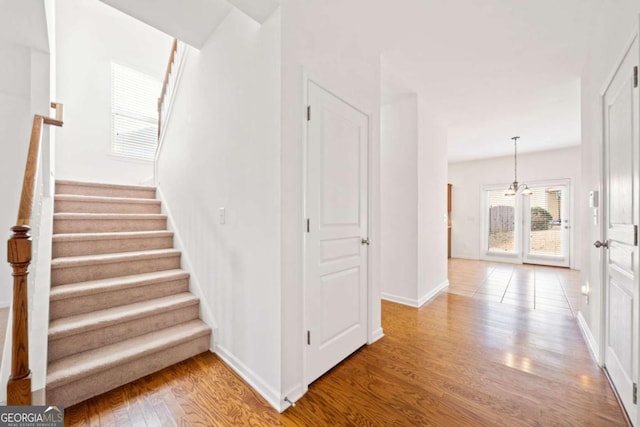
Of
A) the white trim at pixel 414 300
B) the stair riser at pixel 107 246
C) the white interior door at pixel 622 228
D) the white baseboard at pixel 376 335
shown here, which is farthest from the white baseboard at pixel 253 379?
the white trim at pixel 414 300

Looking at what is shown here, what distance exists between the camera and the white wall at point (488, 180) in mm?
5824

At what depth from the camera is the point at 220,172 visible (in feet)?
7.39

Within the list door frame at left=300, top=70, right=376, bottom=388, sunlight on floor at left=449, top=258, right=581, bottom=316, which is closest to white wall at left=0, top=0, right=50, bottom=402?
door frame at left=300, top=70, right=376, bottom=388

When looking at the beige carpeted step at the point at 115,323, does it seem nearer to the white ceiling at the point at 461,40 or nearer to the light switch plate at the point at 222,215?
the light switch plate at the point at 222,215

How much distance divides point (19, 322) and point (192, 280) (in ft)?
4.59

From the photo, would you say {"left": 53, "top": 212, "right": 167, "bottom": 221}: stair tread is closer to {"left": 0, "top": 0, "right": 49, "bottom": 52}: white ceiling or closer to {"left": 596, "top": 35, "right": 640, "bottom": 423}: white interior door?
{"left": 0, "top": 0, "right": 49, "bottom": 52}: white ceiling

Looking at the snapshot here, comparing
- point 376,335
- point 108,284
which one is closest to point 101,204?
point 108,284

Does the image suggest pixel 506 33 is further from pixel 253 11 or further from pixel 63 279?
pixel 63 279

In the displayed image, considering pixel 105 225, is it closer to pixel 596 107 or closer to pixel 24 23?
pixel 24 23

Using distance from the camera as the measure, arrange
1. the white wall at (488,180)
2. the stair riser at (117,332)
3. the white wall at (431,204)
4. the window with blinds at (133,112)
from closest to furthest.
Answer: the stair riser at (117,332)
the white wall at (431,204)
the window with blinds at (133,112)
the white wall at (488,180)

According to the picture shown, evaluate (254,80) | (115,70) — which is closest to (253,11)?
(254,80)

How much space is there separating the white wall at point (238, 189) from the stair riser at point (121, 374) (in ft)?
0.74

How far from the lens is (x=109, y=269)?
7.72 ft

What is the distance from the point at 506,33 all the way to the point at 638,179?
172cm
